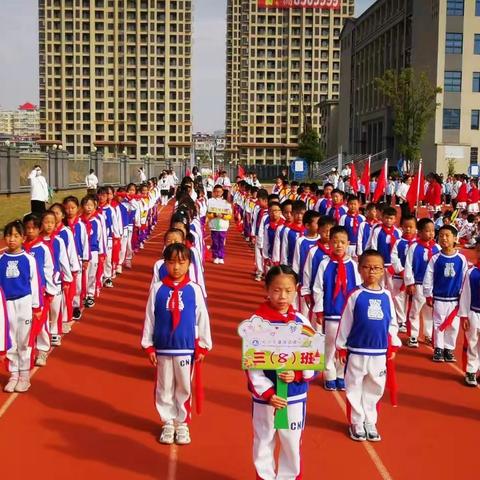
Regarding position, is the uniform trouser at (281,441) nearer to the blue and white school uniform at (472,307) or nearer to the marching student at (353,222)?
the blue and white school uniform at (472,307)

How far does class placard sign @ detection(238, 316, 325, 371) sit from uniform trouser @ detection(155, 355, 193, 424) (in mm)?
1537

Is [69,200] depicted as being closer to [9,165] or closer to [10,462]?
[10,462]

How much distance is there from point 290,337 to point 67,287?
5.01 m

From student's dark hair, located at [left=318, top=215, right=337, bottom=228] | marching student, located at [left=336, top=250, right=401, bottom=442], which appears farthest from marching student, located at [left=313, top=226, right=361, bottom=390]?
marching student, located at [left=336, top=250, right=401, bottom=442]

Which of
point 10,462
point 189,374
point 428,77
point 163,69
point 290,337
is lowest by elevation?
point 10,462

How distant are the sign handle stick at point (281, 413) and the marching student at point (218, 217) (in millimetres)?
10950

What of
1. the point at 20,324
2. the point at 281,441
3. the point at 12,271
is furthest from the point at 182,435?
the point at 12,271

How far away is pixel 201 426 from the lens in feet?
21.6

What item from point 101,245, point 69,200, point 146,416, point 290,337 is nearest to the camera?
point 290,337

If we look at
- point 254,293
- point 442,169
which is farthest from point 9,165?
point 442,169

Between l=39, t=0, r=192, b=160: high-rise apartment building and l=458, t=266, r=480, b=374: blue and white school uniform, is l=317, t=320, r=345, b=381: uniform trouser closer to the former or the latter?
l=458, t=266, r=480, b=374: blue and white school uniform

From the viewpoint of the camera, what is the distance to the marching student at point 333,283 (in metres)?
7.40

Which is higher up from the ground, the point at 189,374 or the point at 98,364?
the point at 189,374

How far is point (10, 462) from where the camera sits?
5.75 m
